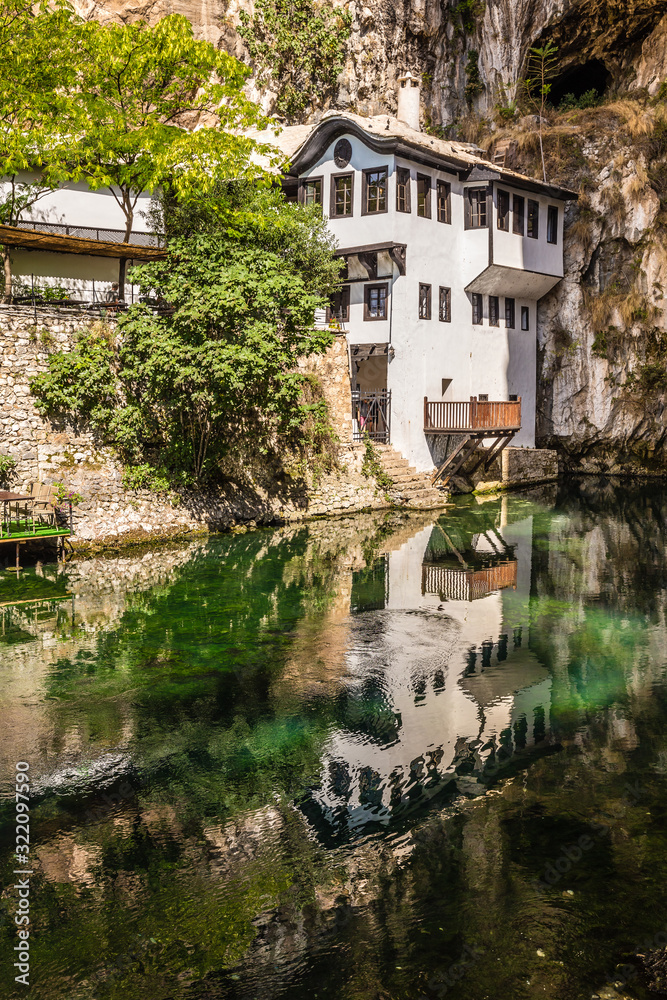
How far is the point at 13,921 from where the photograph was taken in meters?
7.28

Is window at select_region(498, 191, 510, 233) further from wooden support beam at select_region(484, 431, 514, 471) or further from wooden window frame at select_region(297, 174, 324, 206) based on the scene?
wooden support beam at select_region(484, 431, 514, 471)

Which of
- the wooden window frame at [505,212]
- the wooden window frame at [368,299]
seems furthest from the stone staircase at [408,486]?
the wooden window frame at [505,212]

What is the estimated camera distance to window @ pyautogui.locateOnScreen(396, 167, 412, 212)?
3247 cm

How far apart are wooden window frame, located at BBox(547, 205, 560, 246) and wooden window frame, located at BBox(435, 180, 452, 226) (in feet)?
20.3

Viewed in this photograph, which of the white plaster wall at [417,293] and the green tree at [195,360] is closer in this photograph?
the green tree at [195,360]

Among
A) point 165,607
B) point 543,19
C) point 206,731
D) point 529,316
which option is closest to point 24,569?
point 165,607

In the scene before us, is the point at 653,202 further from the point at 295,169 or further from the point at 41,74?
the point at 41,74

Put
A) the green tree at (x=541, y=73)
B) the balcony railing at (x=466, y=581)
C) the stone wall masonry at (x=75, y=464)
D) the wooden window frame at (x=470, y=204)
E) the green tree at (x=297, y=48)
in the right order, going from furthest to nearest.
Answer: the green tree at (x=541, y=73) → the green tree at (x=297, y=48) → the wooden window frame at (x=470, y=204) → the stone wall masonry at (x=75, y=464) → the balcony railing at (x=466, y=581)

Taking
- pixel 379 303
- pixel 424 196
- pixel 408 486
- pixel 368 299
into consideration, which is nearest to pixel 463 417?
pixel 408 486

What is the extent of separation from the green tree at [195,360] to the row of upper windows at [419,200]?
838 centimetres

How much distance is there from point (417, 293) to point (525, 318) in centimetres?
894

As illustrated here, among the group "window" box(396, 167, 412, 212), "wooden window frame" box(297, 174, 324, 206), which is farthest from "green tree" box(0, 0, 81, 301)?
Result: "window" box(396, 167, 412, 212)

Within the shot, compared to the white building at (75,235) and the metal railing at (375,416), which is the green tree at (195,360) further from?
the metal railing at (375,416)

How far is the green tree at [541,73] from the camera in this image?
42109 mm
